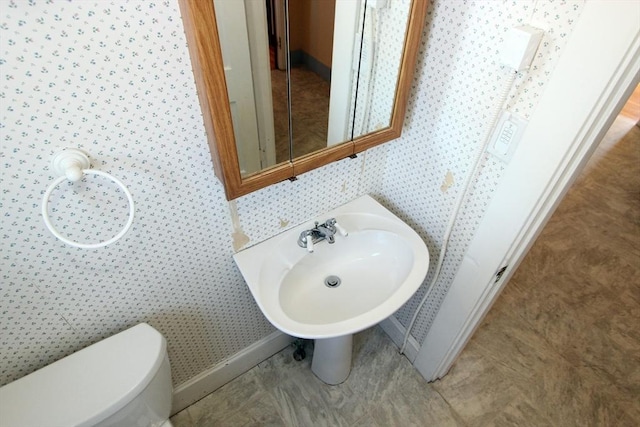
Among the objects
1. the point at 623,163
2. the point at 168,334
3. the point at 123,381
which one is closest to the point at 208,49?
the point at 123,381

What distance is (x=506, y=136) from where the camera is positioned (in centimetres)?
94

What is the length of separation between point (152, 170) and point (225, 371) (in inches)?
42.3

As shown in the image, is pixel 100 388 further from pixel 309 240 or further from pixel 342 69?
pixel 342 69

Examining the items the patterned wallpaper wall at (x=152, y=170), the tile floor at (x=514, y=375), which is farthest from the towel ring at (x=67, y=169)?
the tile floor at (x=514, y=375)

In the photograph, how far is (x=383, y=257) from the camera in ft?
4.23

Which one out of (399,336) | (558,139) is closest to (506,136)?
(558,139)

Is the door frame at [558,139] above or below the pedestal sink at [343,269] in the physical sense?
above

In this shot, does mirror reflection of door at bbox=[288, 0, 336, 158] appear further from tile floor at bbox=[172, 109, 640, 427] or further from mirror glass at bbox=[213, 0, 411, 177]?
tile floor at bbox=[172, 109, 640, 427]

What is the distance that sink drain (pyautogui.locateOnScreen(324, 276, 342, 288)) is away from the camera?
125 centimetres

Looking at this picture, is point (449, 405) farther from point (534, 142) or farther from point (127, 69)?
A: point (127, 69)

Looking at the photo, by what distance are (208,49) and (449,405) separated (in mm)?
1683

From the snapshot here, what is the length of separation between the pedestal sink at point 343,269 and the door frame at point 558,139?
0.22 meters

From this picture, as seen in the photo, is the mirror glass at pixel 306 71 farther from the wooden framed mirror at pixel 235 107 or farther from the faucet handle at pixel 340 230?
the faucet handle at pixel 340 230

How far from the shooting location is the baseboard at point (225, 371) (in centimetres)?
149
